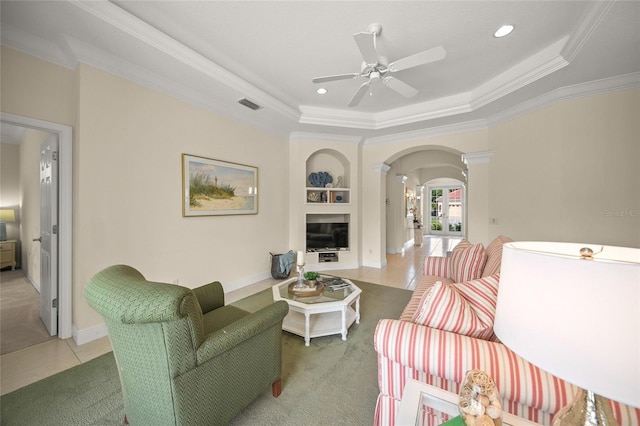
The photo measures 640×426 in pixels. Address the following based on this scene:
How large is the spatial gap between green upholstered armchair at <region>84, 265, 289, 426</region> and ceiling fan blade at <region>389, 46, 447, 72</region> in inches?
97.5

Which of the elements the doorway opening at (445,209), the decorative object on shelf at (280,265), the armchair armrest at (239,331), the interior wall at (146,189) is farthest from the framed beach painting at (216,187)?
the doorway opening at (445,209)

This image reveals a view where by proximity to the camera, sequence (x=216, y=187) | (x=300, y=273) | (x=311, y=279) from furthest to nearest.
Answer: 1. (x=216, y=187)
2. (x=311, y=279)
3. (x=300, y=273)

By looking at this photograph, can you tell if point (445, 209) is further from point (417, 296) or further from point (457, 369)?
point (457, 369)

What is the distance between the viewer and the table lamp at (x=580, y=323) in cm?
50

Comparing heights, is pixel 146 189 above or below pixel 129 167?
below

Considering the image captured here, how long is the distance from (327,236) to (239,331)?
3.88 metres

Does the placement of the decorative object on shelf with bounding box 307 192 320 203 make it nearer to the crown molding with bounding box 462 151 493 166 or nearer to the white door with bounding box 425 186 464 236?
the crown molding with bounding box 462 151 493 166

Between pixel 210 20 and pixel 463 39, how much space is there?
2481 millimetres

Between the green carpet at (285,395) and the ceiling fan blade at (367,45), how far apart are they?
2.66m

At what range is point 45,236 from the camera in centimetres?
260

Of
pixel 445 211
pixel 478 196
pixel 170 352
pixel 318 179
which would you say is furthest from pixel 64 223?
pixel 445 211

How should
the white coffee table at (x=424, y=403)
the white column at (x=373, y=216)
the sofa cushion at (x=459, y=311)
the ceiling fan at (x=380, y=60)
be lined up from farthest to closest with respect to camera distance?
the white column at (x=373, y=216)
the ceiling fan at (x=380, y=60)
the sofa cushion at (x=459, y=311)
the white coffee table at (x=424, y=403)

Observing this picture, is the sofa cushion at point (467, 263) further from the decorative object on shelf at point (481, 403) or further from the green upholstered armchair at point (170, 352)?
the green upholstered armchair at point (170, 352)

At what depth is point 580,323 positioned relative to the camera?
1.80 ft
